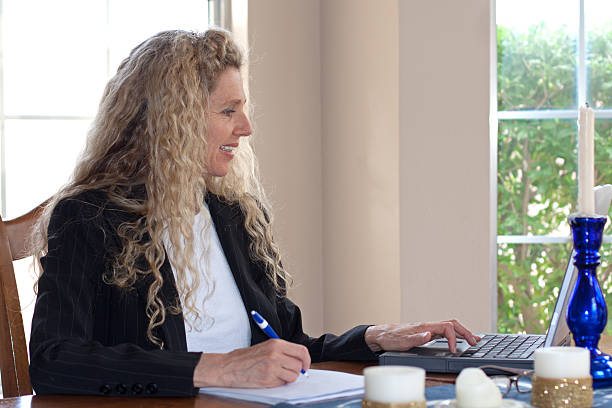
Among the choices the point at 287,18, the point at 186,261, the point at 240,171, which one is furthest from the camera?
the point at 287,18

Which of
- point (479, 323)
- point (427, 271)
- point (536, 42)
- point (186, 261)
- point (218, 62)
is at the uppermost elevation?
point (536, 42)

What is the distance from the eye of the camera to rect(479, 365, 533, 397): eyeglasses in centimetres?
114

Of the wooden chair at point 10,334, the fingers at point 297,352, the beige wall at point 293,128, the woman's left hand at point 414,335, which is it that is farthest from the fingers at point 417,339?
the beige wall at point 293,128

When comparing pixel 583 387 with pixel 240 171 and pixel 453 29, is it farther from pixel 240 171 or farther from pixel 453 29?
pixel 453 29

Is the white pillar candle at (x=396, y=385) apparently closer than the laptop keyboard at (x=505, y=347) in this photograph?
Yes

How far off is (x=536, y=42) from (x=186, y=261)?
2055mm

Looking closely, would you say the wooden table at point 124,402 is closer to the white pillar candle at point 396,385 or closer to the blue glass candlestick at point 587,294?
the blue glass candlestick at point 587,294

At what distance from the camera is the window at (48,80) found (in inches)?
112

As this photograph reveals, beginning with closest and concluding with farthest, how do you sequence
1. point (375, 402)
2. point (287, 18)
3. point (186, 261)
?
point (375, 402) → point (186, 261) → point (287, 18)

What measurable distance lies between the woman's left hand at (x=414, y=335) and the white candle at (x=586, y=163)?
401mm

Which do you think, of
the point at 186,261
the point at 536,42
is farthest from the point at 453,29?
the point at 186,261

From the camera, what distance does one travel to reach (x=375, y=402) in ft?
2.89

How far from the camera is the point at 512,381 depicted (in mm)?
1207

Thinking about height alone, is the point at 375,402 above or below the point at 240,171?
below
